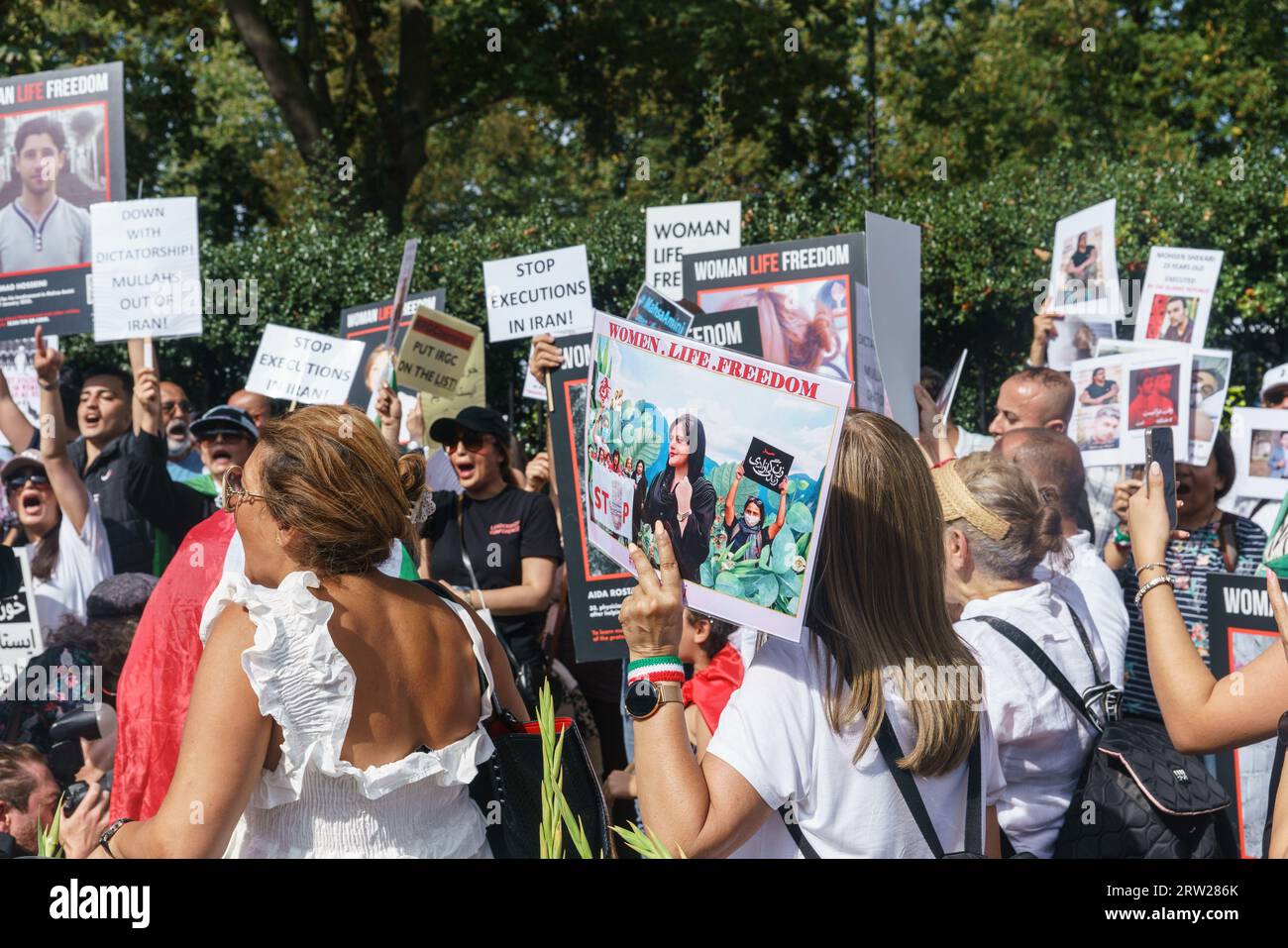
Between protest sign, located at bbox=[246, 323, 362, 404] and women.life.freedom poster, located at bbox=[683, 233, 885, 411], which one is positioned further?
protest sign, located at bbox=[246, 323, 362, 404]

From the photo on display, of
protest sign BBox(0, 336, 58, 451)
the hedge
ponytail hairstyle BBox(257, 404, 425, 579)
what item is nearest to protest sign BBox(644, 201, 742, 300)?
protest sign BBox(0, 336, 58, 451)

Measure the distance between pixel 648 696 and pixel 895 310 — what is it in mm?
2681

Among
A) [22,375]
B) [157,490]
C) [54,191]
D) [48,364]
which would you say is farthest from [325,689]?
[22,375]

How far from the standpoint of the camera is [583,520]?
4520 millimetres

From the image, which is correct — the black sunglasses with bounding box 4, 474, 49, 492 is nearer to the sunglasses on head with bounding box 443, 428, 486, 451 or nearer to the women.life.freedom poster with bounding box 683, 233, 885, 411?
the sunglasses on head with bounding box 443, 428, 486, 451

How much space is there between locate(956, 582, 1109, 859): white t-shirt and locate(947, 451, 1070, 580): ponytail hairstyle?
0.55 feet

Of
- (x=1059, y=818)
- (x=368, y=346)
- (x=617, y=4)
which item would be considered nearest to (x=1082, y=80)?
(x=617, y=4)

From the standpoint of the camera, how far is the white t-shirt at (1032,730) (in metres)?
2.77

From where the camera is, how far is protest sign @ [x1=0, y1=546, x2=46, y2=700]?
4438 millimetres

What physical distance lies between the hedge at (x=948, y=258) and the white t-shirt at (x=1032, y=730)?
29.0 feet

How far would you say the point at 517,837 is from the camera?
2398 millimetres

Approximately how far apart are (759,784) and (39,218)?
15.3 feet

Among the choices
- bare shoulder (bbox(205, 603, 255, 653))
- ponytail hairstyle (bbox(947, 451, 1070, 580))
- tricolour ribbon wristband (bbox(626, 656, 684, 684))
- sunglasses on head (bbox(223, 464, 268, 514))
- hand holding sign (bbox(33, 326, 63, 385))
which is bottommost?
tricolour ribbon wristband (bbox(626, 656, 684, 684))

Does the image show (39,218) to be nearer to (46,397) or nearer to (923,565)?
(46,397)
